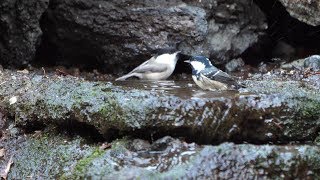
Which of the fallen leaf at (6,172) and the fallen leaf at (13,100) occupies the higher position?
the fallen leaf at (13,100)

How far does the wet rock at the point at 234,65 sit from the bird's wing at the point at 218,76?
2.38 meters

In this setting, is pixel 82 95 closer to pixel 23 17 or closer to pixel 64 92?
pixel 64 92

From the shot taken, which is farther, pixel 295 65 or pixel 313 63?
pixel 295 65

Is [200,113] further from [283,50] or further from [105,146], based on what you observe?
[283,50]

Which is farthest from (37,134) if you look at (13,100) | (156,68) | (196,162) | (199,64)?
(156,68)

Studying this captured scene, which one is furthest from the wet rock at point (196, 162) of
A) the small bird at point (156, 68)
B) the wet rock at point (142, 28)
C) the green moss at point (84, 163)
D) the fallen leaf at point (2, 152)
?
the wet rock at point (142, 28)

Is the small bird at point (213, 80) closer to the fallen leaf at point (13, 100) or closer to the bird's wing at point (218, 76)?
the bird's wing at point (218, 76)

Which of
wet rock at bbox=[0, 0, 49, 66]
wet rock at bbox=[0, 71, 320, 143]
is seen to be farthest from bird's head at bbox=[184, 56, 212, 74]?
wet rock at bbox=[0, 0, 49, 66]

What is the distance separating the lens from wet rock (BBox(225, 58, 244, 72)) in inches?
337

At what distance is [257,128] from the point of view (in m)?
4.82

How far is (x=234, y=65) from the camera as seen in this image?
862 centimetres

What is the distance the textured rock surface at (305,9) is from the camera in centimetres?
779

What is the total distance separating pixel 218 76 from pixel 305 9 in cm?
263

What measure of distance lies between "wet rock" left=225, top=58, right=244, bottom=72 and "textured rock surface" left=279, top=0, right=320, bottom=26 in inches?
48.6
